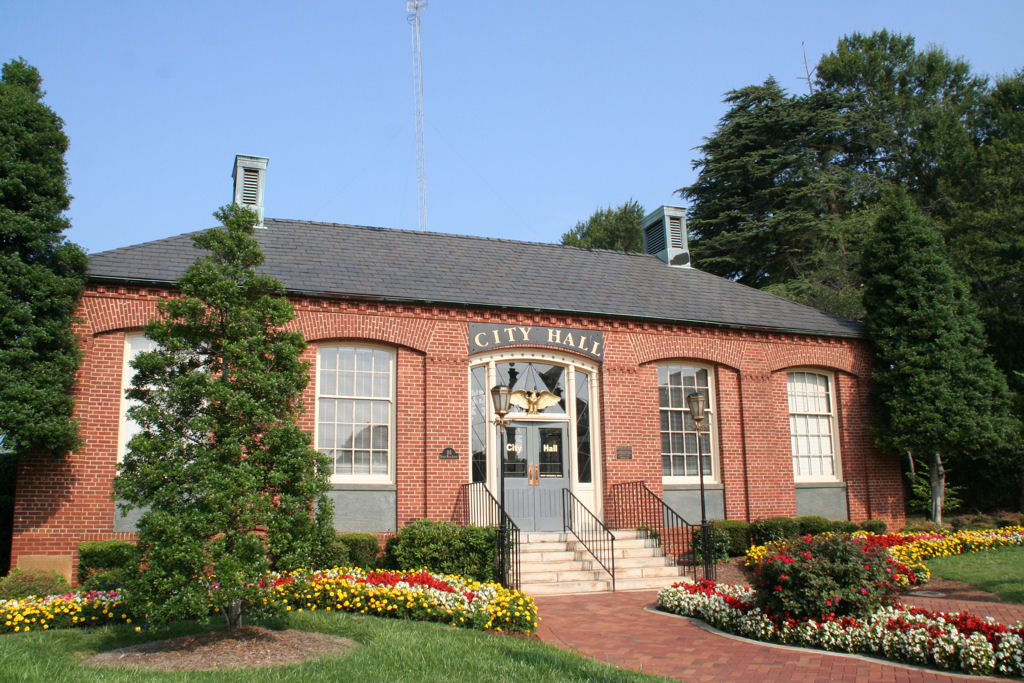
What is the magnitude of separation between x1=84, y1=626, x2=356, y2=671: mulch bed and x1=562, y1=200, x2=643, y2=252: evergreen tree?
41147 millimetres

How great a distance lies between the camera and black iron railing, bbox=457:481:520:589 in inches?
477

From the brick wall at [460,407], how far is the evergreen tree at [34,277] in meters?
0.68

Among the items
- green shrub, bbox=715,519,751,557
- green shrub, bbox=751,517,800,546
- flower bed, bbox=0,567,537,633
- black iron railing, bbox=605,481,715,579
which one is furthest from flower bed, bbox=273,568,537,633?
green shrub, bbox=751,517,800,546

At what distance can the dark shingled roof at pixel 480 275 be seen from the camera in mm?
14359

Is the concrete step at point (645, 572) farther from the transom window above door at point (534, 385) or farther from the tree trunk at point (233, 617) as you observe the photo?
the tree trunk at point (233, 617)

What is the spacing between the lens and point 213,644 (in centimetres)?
779

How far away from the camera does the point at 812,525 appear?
15.9 meters

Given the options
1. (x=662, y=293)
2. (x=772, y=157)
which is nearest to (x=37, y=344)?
(x=662, y=293)

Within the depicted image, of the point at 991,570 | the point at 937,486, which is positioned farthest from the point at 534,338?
the point at 937,486

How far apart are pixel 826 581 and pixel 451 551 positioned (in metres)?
5.88

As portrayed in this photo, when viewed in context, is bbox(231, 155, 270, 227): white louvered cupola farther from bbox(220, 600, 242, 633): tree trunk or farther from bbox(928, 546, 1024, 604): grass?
bbox(928, 546, 1024, 604): grass

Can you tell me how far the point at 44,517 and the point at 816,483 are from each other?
1501 centimetres

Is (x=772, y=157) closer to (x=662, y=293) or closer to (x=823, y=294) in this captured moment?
(x=823, y=294)

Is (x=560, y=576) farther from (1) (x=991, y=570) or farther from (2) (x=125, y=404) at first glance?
(2) (x=125, y=404)
